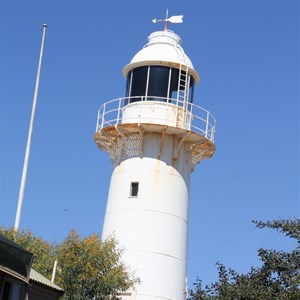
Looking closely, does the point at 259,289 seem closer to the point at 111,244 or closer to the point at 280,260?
the point at 280,260

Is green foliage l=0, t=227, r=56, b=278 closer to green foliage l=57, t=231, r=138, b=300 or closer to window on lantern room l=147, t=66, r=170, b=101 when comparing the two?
green foliage l=57, t=231, r=138, b=300

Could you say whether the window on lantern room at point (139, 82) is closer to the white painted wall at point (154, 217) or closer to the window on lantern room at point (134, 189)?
the white painted wall at point (154, 217)

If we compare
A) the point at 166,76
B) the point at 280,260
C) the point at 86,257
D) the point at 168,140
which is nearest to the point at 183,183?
the point at 168,140

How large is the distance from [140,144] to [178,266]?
6050 millimetres

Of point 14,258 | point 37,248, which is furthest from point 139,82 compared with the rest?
point 14,258

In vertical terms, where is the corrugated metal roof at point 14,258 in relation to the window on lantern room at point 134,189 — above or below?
below

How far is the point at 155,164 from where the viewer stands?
35.8 meters

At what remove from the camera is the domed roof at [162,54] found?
120ft

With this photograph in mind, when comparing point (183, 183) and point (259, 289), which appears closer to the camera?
point (259, 289)

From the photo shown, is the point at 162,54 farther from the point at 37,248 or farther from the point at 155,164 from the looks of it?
the point at 37,248

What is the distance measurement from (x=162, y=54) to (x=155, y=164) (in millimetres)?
5439

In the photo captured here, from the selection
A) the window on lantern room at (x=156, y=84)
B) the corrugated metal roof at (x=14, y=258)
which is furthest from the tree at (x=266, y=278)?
the window on lantern room at (x=156, y=84)

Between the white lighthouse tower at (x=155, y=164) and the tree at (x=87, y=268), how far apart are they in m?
2.06

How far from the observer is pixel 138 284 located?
33344mm
